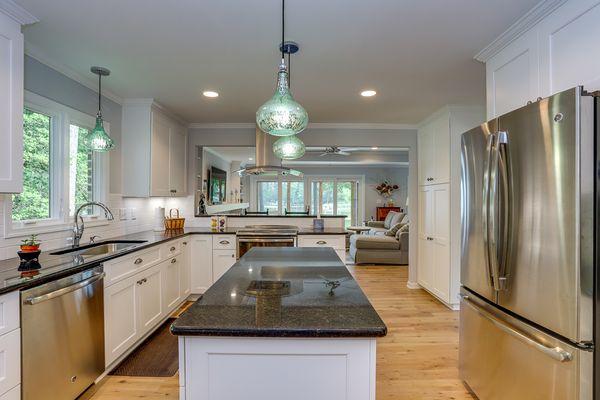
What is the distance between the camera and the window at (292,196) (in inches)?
413

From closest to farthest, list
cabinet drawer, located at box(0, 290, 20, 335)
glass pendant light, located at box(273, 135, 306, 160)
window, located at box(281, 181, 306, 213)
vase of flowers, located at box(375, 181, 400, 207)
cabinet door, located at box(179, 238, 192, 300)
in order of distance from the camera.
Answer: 1. cabinet drawer, located at box(0, 290, 20, 335)
2. glass pendant light, located at box(273, 135, 306, 160)
3. cabinet door, located at box(179, 238, 192, 300)
4. vase of flowers, located at box(375, 181, 400, 207)
5. window, located at box(281, 181, 306, 213)

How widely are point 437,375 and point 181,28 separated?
290 centimetres

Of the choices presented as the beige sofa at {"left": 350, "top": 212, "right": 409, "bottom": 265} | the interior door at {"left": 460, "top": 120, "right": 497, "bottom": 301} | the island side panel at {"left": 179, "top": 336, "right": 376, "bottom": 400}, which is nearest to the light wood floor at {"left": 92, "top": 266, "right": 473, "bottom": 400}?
the interior door at {"left": 460, "top": 120, "right": 497, "bottom": 301}

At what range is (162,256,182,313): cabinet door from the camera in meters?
3.24

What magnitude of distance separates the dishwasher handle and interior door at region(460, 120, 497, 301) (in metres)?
2.33

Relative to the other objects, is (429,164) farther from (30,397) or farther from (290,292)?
(30,397)

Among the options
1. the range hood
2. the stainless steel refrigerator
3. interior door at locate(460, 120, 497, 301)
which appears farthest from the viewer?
the range hood

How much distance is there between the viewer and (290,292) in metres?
1.43

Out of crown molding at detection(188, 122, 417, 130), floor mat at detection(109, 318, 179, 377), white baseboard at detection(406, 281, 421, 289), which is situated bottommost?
floor mat at detection(109, 318, 179, 377)

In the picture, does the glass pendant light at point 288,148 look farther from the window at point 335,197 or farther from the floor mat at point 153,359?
the window at point 335,197

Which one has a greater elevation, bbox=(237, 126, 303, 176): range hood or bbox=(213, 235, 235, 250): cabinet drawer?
bbox=(237, 126, 303, 176): range hood

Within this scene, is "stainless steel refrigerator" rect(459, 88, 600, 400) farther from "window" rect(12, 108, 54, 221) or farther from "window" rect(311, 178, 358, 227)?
"window" rect(311, 178, 358, 227)

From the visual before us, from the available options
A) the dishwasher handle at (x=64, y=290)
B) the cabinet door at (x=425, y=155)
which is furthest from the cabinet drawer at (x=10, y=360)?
the cabinet door at (x=425, y=155)

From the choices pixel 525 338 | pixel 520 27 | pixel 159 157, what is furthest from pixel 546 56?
pixel 159 157
